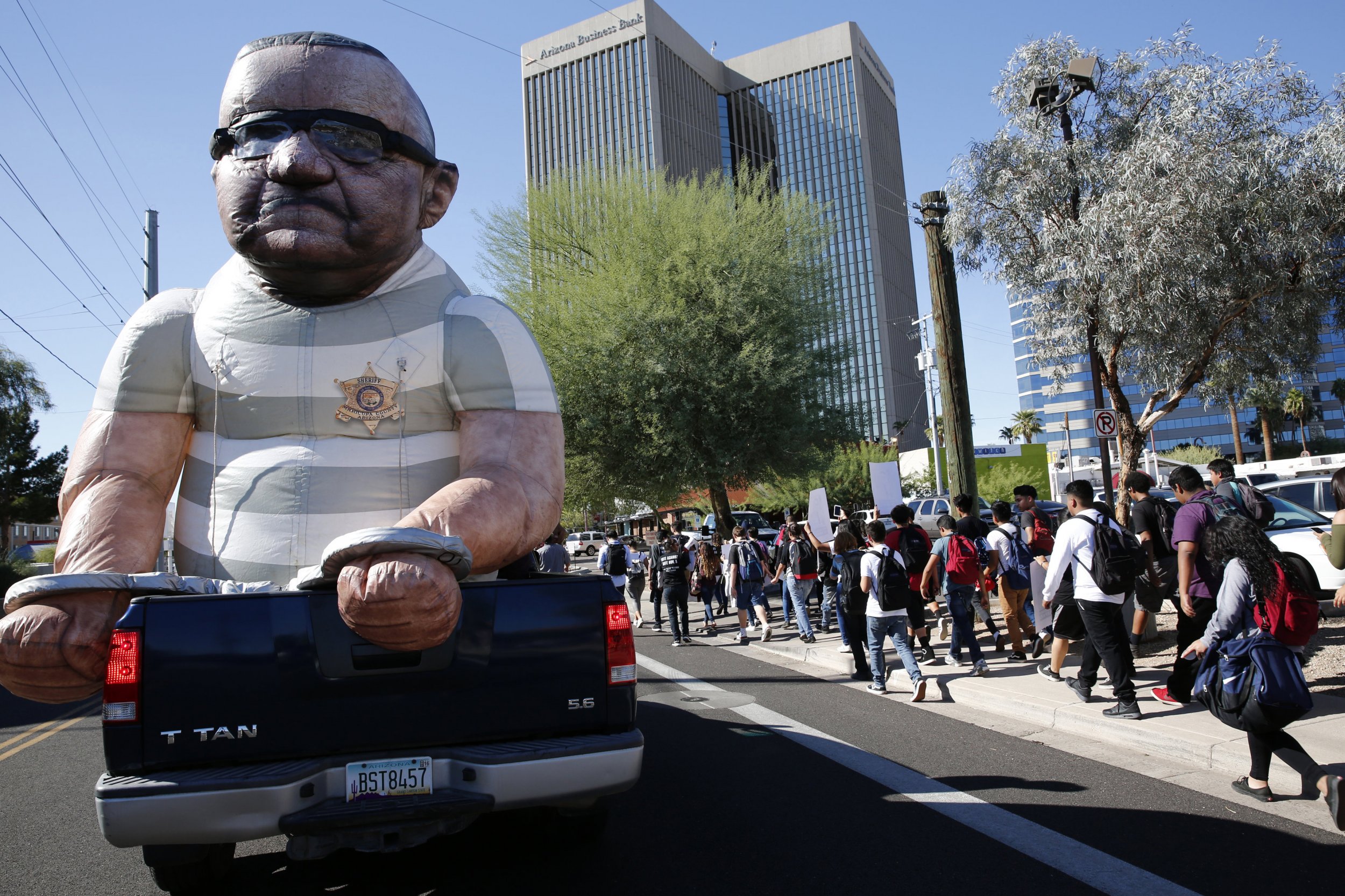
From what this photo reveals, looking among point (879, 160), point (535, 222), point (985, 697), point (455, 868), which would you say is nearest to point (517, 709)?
point (455, 868)

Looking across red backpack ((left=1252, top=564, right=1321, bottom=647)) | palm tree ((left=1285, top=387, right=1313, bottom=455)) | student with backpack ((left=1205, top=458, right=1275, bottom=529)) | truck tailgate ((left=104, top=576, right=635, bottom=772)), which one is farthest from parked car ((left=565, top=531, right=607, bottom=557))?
palm tree ((left=1285, top=387, right=1313, bottom=455))

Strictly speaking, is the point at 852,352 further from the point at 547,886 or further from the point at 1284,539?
the point at 547,886

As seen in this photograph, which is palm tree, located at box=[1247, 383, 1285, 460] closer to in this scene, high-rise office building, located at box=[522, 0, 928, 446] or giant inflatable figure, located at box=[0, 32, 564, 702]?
giant inflatable figure, located at box=[0, 32, 564, 702]

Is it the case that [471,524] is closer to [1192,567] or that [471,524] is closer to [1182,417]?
[1192,567]

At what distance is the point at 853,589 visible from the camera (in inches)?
323

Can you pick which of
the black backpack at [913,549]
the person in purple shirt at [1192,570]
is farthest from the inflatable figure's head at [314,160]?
the black backpack at [913,549]

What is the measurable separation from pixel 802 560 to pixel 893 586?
425 cm

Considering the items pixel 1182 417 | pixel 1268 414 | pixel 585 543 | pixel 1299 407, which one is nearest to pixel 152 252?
pixel 585 543

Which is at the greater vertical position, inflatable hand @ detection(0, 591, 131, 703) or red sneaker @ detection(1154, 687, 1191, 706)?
inflatable hand @ detection(0, 591, 131, 703)

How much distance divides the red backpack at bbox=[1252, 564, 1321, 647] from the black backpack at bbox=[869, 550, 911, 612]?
3.31 meters

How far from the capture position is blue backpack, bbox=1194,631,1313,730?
4008mm

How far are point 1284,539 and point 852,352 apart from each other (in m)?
12.5

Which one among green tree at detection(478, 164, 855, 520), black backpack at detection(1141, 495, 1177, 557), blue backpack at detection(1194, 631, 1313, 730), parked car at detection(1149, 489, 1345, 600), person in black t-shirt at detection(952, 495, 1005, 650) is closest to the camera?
blue backpack at detection(1194, 631, 1313, 730)

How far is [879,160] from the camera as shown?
107 metres
